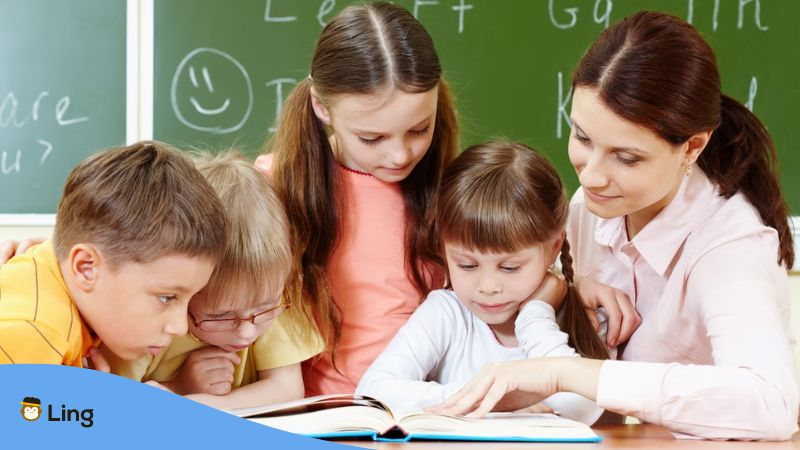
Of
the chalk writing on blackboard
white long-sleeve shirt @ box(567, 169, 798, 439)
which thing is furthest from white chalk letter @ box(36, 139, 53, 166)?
white long-sleeve shirt @ box(567, 169, 798, 439)

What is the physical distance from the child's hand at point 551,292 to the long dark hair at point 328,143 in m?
0.22

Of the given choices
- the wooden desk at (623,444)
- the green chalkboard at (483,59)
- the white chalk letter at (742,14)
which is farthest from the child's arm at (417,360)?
the white chalk letter at (742,14)

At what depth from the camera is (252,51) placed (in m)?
2.53

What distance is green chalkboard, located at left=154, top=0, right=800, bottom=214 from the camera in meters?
2.46

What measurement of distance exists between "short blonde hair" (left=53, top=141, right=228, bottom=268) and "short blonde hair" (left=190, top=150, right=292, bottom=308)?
10 centimetres

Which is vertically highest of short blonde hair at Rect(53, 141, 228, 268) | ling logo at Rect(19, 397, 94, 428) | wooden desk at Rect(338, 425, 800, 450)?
short blonde hair at Rect(53, 141, 228, 268)

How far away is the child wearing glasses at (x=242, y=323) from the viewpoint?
3.95ft

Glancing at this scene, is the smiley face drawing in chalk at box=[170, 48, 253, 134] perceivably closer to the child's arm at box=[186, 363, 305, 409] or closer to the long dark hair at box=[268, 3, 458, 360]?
the long dark hair at box=[268, 3, 458, 360]

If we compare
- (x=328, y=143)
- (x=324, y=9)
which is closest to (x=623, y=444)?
(x=328, y=143)

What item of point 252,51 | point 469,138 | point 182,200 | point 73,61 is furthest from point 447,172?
point 73,61

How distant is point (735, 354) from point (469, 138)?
4.90ft

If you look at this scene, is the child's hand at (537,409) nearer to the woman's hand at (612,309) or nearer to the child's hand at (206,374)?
the woman's hand at (612,309)

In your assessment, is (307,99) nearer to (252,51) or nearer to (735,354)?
(735,354)

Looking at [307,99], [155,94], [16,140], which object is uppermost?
[307,99]
